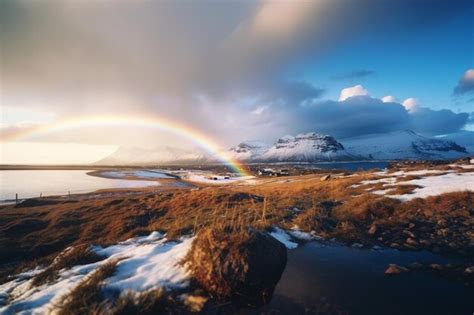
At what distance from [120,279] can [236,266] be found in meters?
3.92

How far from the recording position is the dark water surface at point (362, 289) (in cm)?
731

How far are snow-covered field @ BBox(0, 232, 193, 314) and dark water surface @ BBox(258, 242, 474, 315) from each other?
3.42 metres

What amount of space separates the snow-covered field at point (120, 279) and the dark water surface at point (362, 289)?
3.42m

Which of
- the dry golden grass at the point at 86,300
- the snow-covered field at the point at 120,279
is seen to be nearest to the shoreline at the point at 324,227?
the snow-covered field at the point at 120,279

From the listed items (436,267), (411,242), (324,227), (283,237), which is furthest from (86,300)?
(411,242)

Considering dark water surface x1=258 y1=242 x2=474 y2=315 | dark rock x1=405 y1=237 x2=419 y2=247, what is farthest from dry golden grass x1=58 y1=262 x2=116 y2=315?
dark rock x1=405 y1=237 x2=419 y2=247

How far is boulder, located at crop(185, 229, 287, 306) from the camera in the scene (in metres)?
7.90

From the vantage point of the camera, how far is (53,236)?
22828 mm

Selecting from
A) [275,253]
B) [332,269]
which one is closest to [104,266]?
[275,253]

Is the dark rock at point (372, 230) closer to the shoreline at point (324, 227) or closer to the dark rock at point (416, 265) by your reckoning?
the shoreline at point (324, 227)

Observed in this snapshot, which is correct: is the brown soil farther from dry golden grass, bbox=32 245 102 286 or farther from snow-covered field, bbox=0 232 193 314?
snow-covered field, bbox=0 232 193 314

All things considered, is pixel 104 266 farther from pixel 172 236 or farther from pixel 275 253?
pixel 275 253

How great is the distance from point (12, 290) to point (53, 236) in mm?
15732

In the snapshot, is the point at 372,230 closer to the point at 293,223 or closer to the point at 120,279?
the point at 293,223
